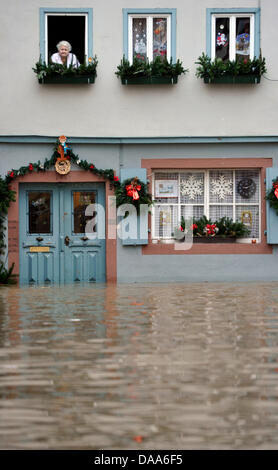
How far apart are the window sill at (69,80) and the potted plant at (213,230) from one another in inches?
137

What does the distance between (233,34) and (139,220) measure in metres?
4.39

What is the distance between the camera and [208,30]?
1435 cm

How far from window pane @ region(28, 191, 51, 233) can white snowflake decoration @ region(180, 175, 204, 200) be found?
287 centimetres

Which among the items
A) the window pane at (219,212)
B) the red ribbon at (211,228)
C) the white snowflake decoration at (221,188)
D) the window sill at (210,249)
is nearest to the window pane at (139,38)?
the white snowflake decoration at (221,188)

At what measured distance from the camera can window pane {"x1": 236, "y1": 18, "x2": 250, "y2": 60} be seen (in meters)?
14.4

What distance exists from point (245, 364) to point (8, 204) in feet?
34.5

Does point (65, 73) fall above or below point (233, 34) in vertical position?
below

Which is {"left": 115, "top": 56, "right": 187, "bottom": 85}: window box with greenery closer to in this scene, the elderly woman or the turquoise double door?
the elderly woman

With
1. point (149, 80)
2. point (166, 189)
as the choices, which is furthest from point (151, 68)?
point (166, 189)

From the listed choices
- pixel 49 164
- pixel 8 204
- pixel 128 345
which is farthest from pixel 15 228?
pixel 128 345

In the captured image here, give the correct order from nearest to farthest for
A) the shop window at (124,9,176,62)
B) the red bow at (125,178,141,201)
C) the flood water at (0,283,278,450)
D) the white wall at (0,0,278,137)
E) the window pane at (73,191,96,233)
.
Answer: the flood water at (0,283,278,450), the red bow at (125,178,141,201), the white wall at (0,0,278,137), the shop window at (124,9,176,62), the window pane at (73,191,96,233)

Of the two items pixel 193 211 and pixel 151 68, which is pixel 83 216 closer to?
pixel 193 211

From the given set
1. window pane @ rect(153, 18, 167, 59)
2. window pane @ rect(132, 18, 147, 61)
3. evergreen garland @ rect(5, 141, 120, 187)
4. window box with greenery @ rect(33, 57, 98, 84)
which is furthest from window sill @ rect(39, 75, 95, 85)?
window pane @ rect(153, 18, 167, 59)

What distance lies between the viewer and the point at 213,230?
565 inches
